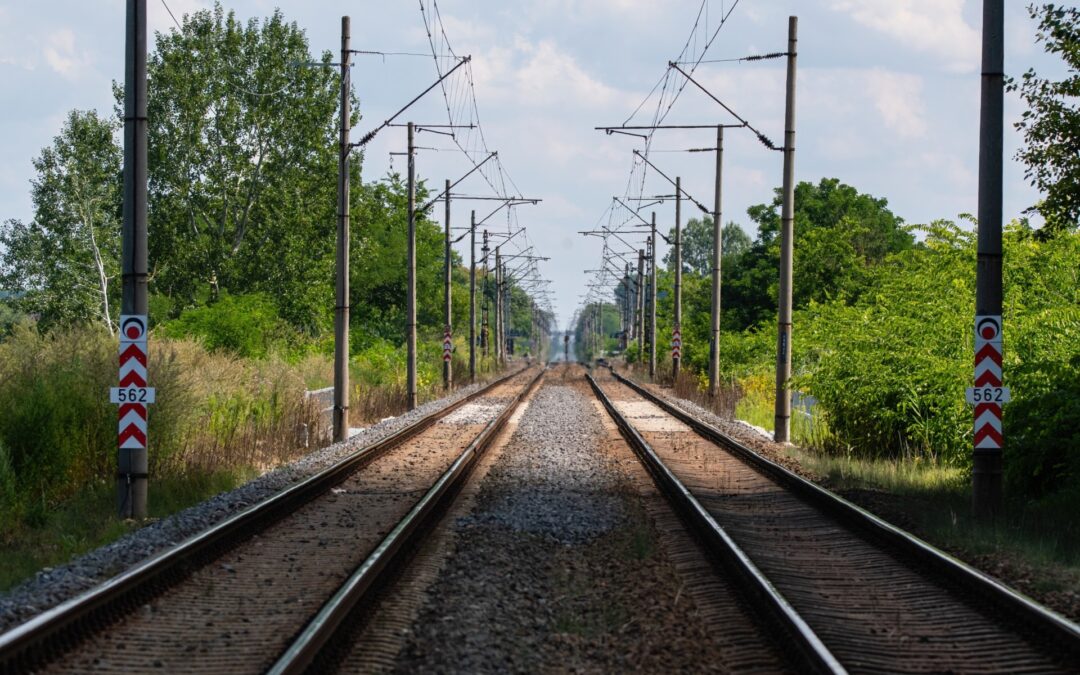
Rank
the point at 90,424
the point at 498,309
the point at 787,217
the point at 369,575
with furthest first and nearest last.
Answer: the point at 498,309 → the point at 787,217 → the point at 90,424 → the point at 369,575

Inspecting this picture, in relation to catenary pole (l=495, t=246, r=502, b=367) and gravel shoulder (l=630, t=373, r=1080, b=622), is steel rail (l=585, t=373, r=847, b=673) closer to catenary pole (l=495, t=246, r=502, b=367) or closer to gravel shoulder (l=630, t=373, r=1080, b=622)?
gravel shoulder (l=630, t=373, r=1080, b=622)

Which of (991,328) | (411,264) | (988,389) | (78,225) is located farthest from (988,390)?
(78,225)

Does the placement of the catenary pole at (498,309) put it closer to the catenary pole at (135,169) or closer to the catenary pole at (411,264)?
the catenary pole at (411,264)

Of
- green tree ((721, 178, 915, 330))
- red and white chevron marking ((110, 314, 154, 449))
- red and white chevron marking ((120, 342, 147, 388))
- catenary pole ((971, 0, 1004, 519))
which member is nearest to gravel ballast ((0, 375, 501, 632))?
red and white chevron marking ((110, 314, 154, 449))

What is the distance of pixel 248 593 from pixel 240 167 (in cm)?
4518

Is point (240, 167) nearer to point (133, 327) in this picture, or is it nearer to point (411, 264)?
point (411, 264)

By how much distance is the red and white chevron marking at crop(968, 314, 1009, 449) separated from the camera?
516 inches

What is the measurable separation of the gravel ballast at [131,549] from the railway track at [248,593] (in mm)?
392

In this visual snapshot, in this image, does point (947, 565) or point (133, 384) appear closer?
point (947, 565)

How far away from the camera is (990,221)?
519 inches

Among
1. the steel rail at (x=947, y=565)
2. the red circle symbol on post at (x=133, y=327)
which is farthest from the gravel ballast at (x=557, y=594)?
the red circle symbol on post at (x=133, y=327)

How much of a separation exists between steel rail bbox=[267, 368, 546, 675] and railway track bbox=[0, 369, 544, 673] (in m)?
0.02

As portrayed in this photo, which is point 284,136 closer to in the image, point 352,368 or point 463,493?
point 352,368

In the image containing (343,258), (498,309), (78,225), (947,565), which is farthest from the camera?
(498,309)
